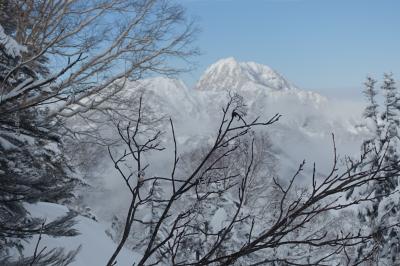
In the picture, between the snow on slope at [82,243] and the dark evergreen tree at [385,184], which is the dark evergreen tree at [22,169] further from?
the dark evergreen tree at [385,184]

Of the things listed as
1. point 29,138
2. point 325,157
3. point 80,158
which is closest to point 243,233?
point 29,138

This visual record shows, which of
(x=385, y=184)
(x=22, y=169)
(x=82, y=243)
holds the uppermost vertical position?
(x=385, y=184)

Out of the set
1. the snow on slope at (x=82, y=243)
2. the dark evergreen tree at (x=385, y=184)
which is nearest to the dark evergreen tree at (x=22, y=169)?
the snow on slope at (x=82, y=243)

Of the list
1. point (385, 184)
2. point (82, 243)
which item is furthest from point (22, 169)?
point (385, 184)

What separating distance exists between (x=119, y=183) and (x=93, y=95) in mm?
52063

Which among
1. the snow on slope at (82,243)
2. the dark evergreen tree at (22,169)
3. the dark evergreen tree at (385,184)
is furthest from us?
the dark evergreen tree at (385,184)

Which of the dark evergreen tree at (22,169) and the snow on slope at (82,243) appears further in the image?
the snow on slope at (82,243)

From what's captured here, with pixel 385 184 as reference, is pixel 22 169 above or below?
below

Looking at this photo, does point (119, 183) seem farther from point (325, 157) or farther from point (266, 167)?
point (325, 157)

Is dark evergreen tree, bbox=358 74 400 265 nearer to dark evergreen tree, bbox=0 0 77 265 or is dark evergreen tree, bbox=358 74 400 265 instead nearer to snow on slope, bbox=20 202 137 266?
snow on slope, bbox=20 202 137 266

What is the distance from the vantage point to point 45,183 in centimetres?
387

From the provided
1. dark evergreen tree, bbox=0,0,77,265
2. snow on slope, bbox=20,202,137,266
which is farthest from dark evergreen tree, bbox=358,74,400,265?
dark evergreen tree, bbox=0,0,77,265

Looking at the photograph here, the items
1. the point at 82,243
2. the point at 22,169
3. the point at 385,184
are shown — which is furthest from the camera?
the point at 385,184

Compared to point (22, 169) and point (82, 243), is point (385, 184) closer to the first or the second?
point (82, 243)
